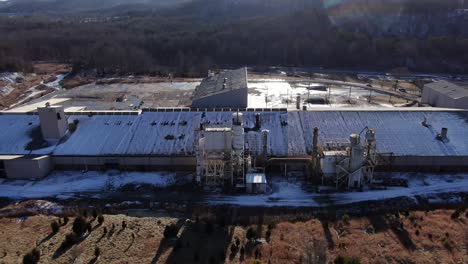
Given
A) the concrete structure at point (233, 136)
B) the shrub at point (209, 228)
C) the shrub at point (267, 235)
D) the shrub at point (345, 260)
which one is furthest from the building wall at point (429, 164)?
the shrub at point (209, 228)

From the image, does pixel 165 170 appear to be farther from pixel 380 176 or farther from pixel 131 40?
pixel 131 40

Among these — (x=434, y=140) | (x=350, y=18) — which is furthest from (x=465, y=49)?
(x=434, y=140)

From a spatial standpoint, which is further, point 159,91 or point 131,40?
point 131,40

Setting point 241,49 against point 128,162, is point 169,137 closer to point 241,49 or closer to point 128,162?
point 128,162

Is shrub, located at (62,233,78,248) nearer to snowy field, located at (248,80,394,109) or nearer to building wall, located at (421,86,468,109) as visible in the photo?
snowy field, located at (248,80,394,109)

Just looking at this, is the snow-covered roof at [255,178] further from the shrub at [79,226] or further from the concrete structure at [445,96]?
the concrete structure at [445,96]

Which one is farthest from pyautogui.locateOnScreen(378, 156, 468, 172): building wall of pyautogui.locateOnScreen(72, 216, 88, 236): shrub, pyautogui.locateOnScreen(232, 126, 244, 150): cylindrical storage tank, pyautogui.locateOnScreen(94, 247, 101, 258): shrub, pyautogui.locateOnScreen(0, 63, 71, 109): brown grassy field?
pyautogui.locateOnScreen(0, 63, 71, 109): brown grassy field
